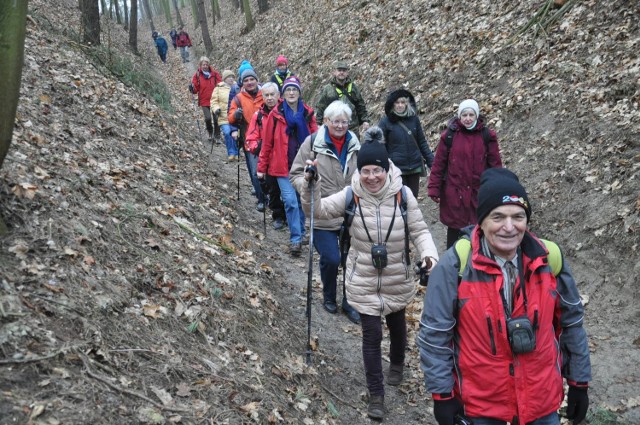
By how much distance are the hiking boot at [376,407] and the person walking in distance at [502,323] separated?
1.91 m

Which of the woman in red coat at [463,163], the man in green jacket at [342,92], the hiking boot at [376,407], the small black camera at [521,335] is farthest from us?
the man in green jacket at [342,92]

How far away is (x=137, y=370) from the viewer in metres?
3.88

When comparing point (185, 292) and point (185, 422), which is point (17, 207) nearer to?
point (185, 292)

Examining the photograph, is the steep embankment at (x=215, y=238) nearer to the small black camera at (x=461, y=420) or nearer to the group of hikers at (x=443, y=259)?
the group of hikers at (x=443, y=259)

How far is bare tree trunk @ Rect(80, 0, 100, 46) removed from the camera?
44.5ft

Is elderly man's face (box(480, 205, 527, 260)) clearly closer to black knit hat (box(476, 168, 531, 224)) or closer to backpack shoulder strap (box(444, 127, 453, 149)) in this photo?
black knit hat (box(476, 168, 531, 224))

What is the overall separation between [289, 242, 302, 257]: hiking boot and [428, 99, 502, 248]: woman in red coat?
2.54 meters

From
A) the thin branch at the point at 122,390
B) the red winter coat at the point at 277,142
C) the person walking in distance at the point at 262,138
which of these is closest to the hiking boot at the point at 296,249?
the person walking in distance at the point at 262,138

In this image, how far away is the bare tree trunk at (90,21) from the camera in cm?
1356

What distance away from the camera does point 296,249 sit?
8.74m

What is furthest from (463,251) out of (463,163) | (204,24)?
(204,24)

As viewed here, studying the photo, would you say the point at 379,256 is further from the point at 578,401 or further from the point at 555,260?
the point at 578,401

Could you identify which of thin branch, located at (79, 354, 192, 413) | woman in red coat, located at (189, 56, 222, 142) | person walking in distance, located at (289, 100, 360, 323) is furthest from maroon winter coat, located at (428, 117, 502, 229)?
woman in red coat, located at (189, 56, 222, 142)

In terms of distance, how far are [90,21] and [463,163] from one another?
1130cm
